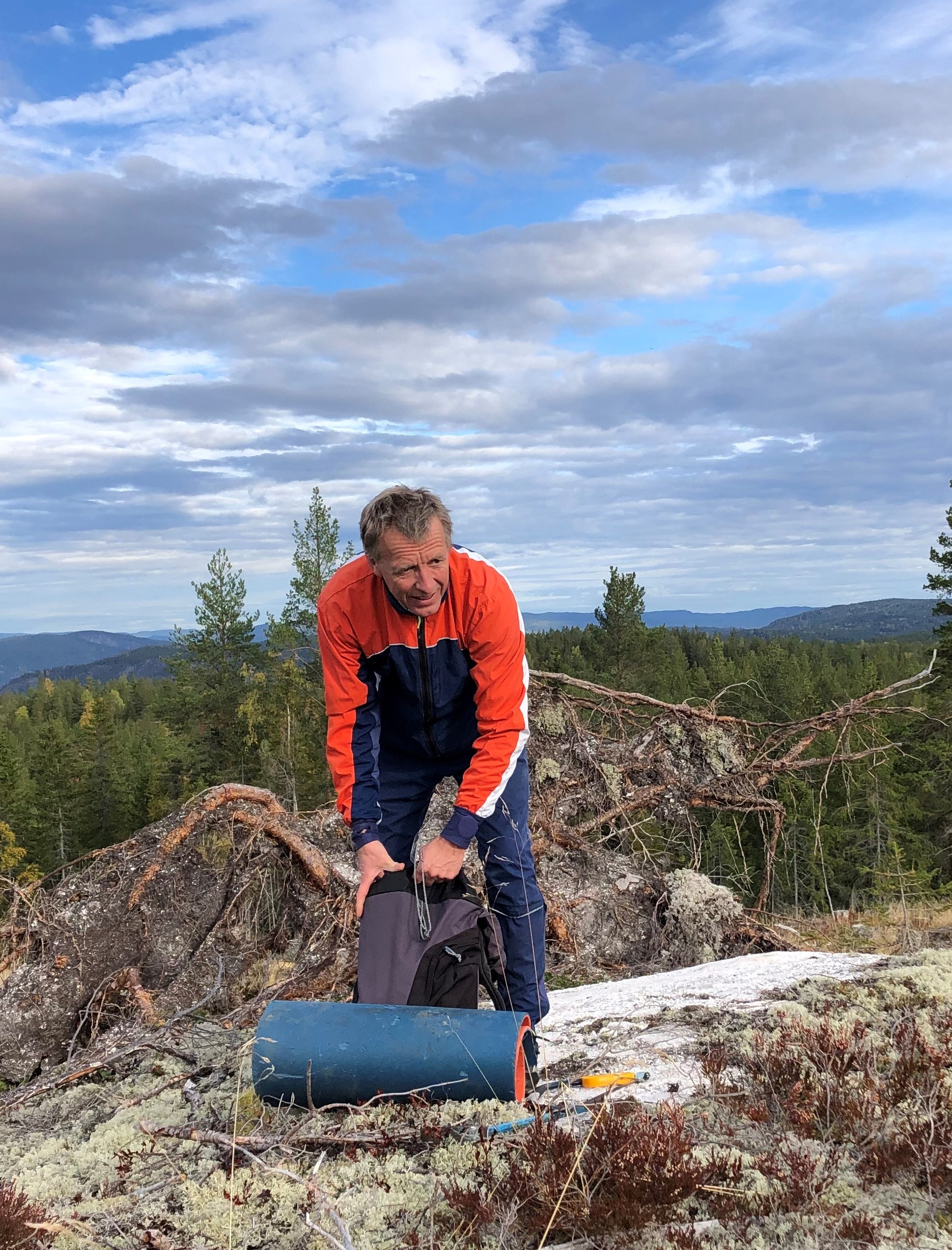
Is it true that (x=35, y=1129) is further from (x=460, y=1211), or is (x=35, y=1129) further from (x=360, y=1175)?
(x=460, y=1211)

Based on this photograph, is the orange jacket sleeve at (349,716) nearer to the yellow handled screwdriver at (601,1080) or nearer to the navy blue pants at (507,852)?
the navy blue pants at (507,852)

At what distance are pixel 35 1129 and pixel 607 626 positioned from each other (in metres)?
33.4

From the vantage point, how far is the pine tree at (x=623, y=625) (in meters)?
35.0

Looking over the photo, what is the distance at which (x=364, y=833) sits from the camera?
332 cm

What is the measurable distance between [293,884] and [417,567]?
3677 millimetres

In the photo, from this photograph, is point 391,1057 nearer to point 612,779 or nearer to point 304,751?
point 612,779

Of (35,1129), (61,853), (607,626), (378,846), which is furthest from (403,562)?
(61,853)

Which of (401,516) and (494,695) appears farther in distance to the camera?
(494,695)

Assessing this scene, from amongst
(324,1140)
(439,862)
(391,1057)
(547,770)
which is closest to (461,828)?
(439,862)

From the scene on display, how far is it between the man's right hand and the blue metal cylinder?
23.7 inches

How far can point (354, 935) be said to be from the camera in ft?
17.0

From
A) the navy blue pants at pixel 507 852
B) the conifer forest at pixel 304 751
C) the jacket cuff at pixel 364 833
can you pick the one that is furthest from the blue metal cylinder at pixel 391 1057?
the conifer forest at pixel 304 751

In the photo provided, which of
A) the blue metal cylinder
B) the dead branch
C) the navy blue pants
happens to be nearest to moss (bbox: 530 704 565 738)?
the navy blue pants

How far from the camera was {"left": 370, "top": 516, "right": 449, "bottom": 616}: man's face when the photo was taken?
2.95 metres
